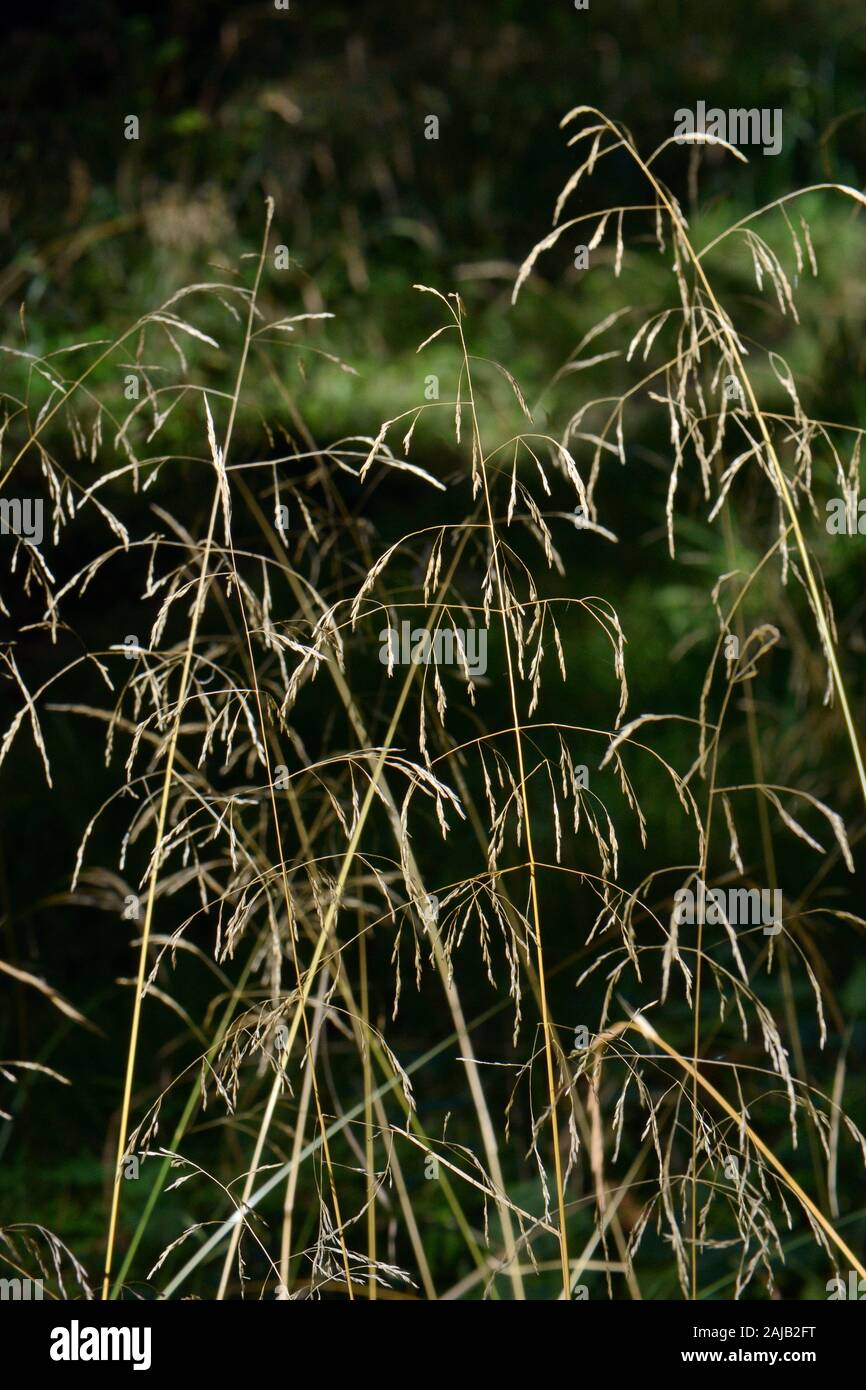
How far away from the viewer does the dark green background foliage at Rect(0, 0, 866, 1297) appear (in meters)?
1.85

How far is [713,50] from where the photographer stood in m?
5.82

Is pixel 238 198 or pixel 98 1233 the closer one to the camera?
pixel 98 1233

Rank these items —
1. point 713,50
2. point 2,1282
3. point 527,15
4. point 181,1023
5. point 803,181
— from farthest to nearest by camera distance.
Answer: point 527,15 < point 713,50 < point 803,181 < point 181,1023 < point 2,1282

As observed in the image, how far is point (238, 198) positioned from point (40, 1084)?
3.63m

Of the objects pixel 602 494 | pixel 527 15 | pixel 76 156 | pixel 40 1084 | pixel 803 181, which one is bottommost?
pixel 40 1084

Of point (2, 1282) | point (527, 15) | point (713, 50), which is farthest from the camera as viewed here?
point (527, 15)

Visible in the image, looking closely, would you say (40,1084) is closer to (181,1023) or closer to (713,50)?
(181,1023)

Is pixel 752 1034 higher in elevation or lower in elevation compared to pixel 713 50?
lower

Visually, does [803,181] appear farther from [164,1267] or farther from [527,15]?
[164,1267]

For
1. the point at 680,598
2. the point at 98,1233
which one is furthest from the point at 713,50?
the point at 98,1233

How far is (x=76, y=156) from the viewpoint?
4.95 metres

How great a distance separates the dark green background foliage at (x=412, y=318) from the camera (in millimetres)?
1854

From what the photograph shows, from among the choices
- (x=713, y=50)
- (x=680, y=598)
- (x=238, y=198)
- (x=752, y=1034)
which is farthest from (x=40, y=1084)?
(x=713, y=50)

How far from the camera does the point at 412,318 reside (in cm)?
432
